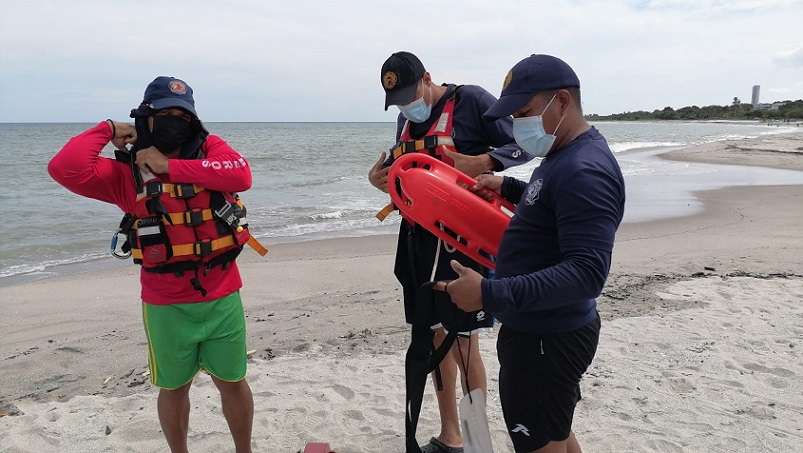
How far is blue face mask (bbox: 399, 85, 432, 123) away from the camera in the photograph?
325 cm

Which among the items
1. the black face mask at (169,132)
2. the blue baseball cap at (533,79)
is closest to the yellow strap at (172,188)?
the black face mask at (169,132)

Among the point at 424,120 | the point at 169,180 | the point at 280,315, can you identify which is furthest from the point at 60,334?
the point at 424,120

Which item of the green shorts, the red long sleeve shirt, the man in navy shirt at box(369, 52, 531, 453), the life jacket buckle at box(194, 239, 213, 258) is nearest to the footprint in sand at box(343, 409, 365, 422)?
the man in navy shirt at box(369, 52, 531, 453)

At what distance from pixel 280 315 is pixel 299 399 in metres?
2.24

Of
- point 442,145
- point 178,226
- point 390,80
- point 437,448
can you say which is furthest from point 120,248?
point 437,448

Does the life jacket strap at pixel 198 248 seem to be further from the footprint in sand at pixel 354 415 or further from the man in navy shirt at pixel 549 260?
the footprint in sand at pixel 354 415

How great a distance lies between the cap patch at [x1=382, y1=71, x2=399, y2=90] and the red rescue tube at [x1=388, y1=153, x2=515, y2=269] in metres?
0.56

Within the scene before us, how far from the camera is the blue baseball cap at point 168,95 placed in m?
2.82

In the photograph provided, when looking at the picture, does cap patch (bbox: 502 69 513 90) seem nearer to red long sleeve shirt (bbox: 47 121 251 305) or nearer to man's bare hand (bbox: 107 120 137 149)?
red long sleeve shirt (bbox: 47 121 251 305)

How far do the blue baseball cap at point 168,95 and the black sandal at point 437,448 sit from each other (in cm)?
231

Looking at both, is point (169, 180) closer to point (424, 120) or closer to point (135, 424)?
point (424, 120)

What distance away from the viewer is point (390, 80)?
320 centimetres

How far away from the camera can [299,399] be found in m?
4.20

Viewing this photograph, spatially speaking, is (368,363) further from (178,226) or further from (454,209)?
(454,209)
